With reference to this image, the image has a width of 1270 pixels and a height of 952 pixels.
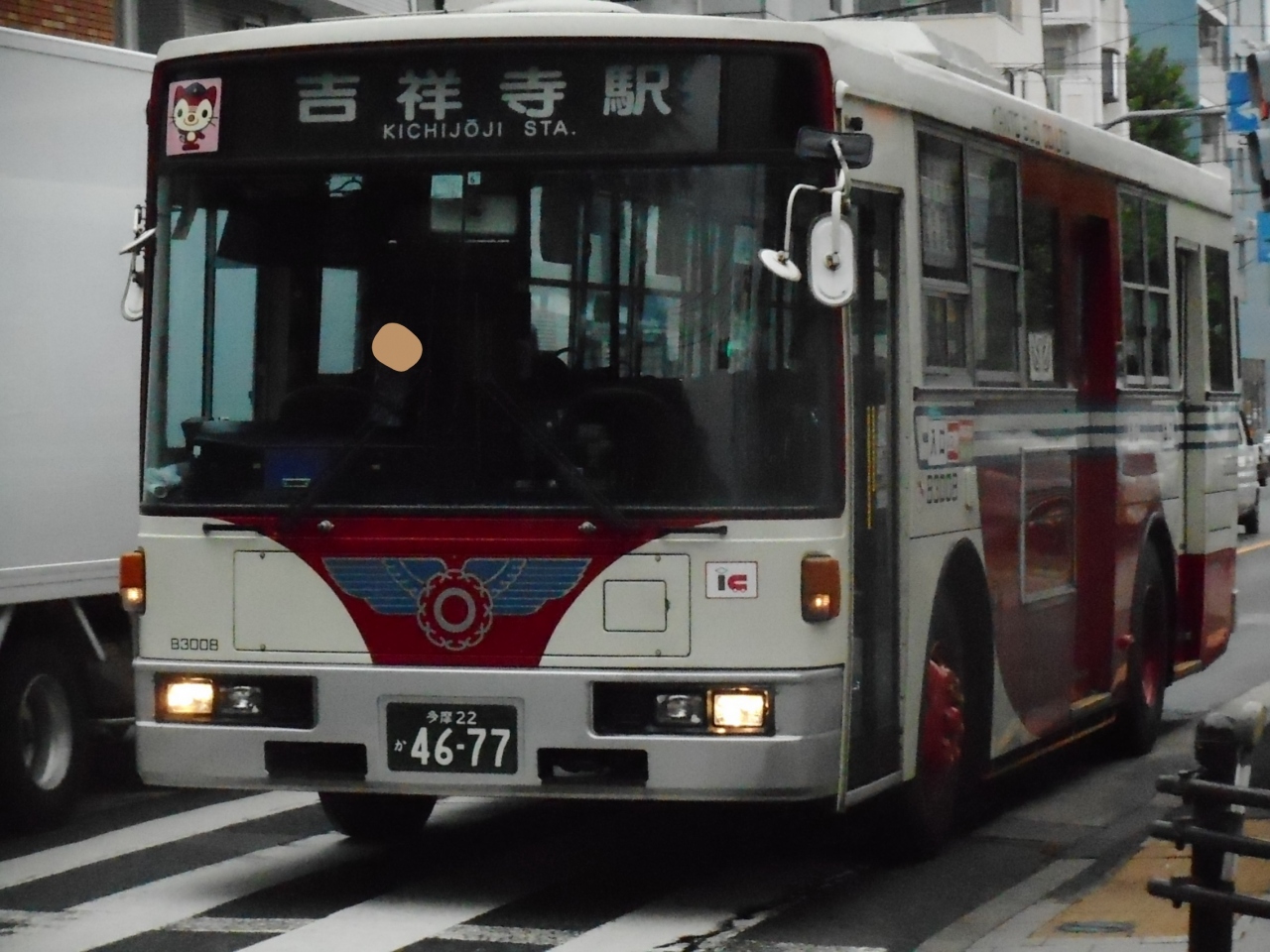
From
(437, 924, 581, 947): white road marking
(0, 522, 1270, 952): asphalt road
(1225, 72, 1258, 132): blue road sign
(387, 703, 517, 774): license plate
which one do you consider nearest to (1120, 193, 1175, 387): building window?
(0, 522, 1270, 952): asphalt road

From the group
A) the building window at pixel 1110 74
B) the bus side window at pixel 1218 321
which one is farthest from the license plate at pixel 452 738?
the building window at pixel 1110 74

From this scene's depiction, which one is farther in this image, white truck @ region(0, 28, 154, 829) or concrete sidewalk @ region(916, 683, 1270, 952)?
white truck @ region(0, 28, 154, 829)

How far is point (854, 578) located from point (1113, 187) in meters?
4.68

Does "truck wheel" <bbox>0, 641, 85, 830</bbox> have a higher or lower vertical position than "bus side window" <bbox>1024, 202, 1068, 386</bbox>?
lower

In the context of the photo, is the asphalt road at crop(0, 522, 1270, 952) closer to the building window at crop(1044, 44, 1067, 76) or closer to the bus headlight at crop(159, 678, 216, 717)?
the bus headlight at crop(159, 678, 216, 717)

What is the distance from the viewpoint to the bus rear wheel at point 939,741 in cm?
964

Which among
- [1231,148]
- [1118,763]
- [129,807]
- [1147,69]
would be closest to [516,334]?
[129,807]

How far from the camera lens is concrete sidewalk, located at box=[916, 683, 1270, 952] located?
309 inches

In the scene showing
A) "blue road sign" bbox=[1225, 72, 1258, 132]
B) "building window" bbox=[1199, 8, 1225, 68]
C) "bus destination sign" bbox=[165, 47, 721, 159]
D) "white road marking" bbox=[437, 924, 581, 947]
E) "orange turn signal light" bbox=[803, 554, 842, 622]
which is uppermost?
"building window" bbox=[1199, 8, 1225, 68]

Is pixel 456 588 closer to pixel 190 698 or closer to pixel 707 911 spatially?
pixel 190 698

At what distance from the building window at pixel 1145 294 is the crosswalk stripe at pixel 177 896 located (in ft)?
16.0

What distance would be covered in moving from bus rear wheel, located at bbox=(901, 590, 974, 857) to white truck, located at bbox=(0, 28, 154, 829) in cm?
381

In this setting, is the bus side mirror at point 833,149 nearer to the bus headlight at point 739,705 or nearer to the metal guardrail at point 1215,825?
the bus headlight at point 739,705

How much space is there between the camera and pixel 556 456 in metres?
8.41
